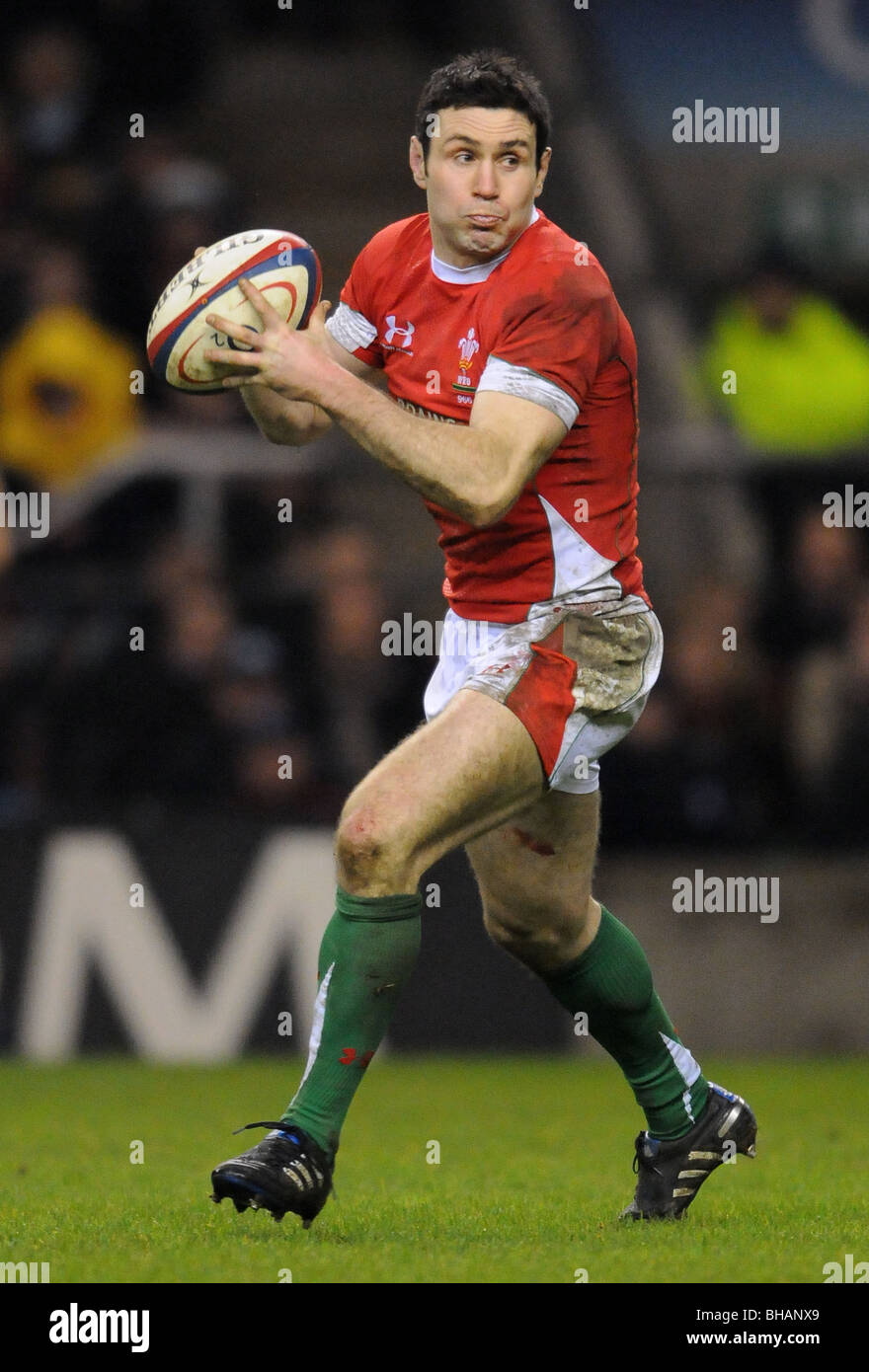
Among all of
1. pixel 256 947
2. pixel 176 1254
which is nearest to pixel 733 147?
pixel 256 947

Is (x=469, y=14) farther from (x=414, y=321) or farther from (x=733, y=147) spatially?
(x=414, y=321)

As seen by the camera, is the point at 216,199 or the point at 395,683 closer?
the point at 395,683

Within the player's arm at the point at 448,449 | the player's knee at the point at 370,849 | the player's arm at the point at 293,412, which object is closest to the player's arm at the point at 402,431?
the player's arm at the point at 448,449

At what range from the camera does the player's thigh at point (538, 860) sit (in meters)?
5.01

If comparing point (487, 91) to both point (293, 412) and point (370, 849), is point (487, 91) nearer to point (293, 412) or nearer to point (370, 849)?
point (293, 412)

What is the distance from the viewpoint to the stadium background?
8914 millimetres

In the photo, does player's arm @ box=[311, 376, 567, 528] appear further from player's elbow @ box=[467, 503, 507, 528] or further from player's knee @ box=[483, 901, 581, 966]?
player's knee @ box=[483, 901, 581, 966]

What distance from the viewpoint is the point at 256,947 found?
8906 mm

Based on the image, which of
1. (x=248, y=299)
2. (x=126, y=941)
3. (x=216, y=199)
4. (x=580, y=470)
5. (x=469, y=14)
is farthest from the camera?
(x=469, y=14)

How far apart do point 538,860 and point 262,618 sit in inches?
188

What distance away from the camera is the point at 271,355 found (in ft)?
14.8

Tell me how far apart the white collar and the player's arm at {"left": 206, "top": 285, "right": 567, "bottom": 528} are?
548 millimetres

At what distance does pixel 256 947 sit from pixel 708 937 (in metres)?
1.87

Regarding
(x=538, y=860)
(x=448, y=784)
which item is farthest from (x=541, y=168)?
(x=538, y=860)
